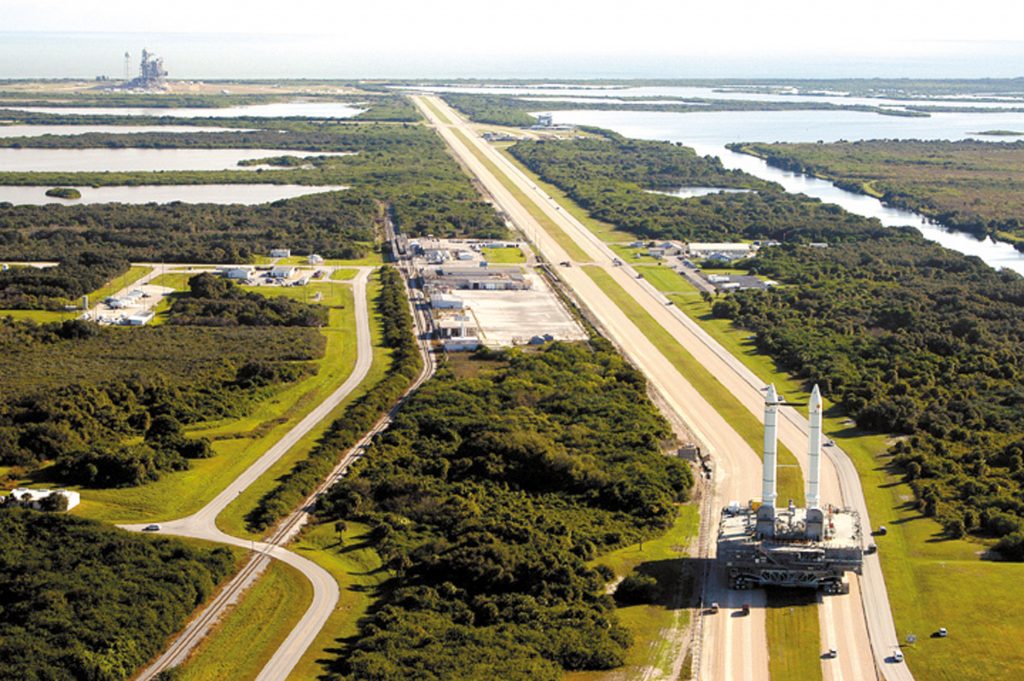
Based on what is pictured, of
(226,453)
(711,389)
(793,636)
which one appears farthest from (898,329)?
(793,636)

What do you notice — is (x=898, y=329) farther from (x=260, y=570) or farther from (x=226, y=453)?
(x=260, y=570)

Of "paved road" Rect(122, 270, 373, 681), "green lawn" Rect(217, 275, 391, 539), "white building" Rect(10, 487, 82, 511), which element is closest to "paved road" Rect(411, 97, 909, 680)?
"paved road" Rect(122, 270, 373, 681)

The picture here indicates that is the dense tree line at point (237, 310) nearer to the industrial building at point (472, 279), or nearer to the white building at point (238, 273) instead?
the white building at point (238, 273)

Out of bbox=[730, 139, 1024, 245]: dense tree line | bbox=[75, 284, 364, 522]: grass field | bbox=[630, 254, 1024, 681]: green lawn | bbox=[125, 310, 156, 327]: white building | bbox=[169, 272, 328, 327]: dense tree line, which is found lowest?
bbox=[75, 284, 364, 522]: grass field

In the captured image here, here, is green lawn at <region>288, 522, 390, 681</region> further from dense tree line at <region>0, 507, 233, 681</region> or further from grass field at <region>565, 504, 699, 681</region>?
grass field at <region>565, 504, 699, 681</region>

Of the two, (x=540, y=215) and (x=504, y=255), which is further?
(x=540, y=215)

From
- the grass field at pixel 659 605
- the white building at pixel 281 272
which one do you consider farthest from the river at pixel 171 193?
the grass field at pixel 659 605

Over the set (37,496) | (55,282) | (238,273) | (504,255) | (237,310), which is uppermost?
(504,255)
